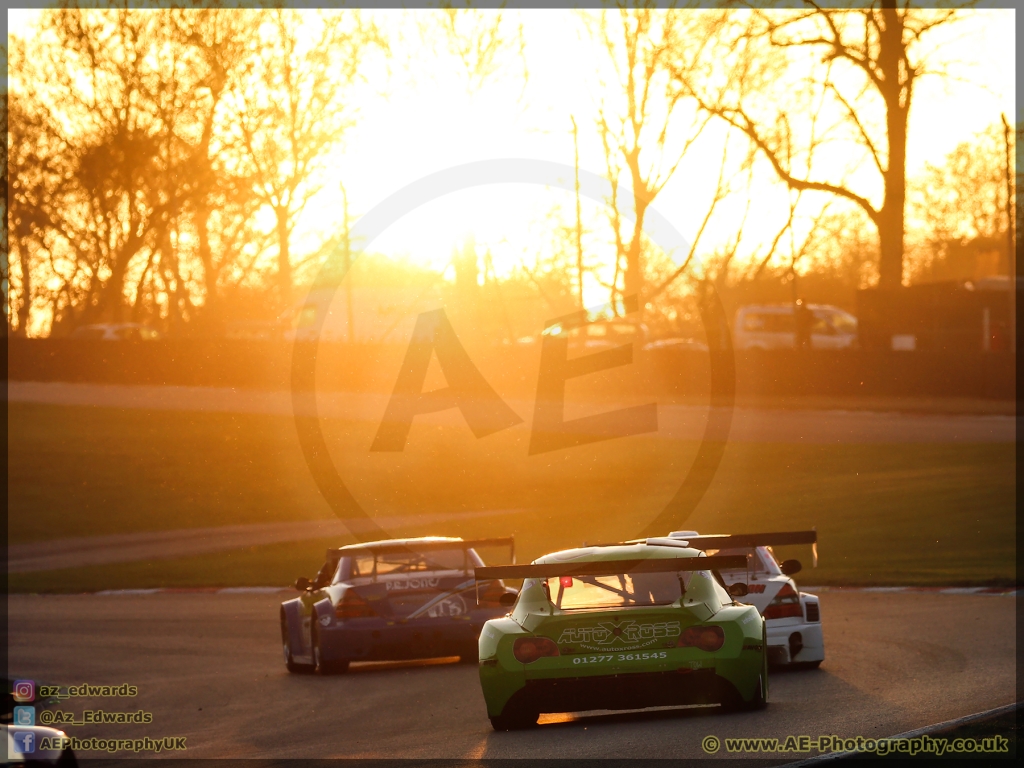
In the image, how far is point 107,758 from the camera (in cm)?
951

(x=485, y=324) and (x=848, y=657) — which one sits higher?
(x=485, y=324)

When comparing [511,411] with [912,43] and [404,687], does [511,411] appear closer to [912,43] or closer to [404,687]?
[912,43]

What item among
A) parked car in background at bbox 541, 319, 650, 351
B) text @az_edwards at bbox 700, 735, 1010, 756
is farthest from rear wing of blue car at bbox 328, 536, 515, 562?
parked car in background at bbox 541, 319, 650, 351

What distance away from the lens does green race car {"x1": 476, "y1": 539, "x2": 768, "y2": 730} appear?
838 centimetres

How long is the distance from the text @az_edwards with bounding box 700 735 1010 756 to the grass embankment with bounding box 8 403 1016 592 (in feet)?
43.7

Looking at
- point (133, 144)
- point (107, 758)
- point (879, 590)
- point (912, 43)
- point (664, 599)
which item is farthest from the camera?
point (133, 144)

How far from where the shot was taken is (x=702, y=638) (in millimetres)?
8445

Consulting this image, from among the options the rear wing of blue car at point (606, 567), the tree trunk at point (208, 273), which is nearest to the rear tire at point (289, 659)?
the rear wing of blue car at point (606, 567)

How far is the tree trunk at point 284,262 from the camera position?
4888 cm

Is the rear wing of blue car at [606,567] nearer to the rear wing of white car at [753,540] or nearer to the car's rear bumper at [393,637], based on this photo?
the rear wing of white car at [753,540]

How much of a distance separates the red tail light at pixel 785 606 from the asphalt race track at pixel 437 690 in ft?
1.69

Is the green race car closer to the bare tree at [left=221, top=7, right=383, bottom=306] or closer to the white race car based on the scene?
the white race car

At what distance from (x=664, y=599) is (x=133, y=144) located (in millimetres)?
39416

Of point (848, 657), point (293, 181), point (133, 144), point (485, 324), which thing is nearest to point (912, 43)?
point (485, 324)
